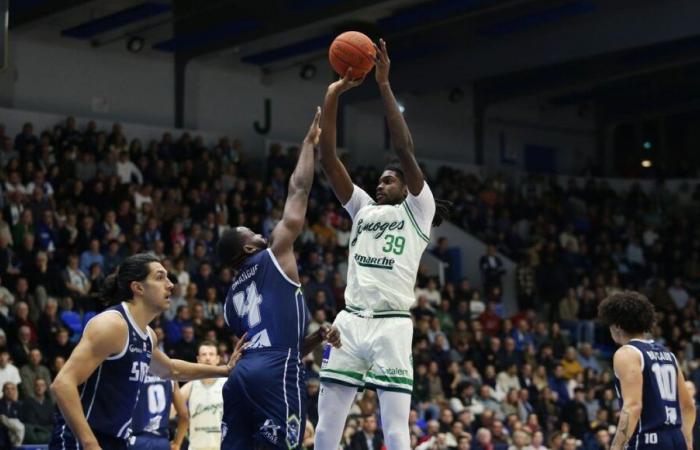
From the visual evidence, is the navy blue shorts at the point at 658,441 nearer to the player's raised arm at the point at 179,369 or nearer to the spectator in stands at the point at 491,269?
the player's raised arm at the point at 179,369

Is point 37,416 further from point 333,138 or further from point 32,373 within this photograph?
point 333,138

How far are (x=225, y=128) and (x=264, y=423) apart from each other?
2002cm

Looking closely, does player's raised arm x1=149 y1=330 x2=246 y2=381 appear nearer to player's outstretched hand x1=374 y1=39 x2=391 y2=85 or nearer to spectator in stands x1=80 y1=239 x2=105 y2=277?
player's outstretched hand x1=374 y1=39 x2=391 y2=85

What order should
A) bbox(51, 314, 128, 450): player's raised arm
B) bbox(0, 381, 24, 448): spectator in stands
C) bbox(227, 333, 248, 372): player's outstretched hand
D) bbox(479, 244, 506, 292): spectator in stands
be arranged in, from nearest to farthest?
bbox(51, 314, 128, 450): player's raised arm, bbox(227, 333, 248, 372): player's outstretched hand, bbox(0, 381, 24, 448): spectator in stands, bbox(479, 244, 506, 292): spectator in stands

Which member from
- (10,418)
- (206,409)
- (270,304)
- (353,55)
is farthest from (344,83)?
(10,418)

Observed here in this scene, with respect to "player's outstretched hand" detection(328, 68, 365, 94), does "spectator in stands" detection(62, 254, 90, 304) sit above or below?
below

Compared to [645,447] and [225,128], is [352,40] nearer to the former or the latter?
[645,447]

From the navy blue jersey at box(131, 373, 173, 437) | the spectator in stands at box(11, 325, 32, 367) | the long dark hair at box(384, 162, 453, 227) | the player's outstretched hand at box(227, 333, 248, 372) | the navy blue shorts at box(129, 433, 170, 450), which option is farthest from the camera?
the spectator in stands at box(11, 325, 32, 367)

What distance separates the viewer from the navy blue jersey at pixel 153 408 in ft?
35.2

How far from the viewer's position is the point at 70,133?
21.6m

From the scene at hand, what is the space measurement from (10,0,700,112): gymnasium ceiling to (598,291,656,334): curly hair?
15.6 m

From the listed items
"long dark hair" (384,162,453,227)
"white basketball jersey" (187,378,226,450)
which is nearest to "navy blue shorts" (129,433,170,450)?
"white basketball jersey" (187,378,226,450)

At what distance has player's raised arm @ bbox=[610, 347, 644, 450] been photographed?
24.4ft

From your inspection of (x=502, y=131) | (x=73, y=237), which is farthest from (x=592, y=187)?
(x=73, y=237)
